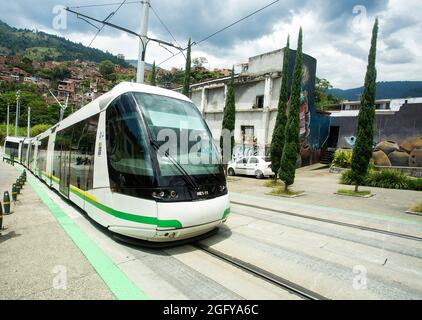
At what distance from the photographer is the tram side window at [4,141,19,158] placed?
35322 mm

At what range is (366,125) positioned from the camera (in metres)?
13.6

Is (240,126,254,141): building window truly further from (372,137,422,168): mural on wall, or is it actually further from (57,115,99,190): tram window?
(57,115,99,190): tram window

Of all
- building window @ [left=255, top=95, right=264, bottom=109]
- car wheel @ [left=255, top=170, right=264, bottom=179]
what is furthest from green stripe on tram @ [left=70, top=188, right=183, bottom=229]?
building window @ [left=255, top=95, right=264, bottom=109]

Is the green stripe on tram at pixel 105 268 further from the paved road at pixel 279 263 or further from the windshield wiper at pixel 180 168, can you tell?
the windshield wiper at pixel 180 168

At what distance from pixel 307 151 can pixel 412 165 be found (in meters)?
8.21

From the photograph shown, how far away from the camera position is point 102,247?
5.16m

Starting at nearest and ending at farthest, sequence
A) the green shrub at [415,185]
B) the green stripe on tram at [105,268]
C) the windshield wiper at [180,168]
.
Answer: the green stripe on tram at [105,268] < the windshield wiper at [180,168] < the green shrub at [415,185]

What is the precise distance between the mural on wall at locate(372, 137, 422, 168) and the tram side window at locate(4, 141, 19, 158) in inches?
1640

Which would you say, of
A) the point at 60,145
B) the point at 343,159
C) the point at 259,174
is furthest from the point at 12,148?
the point at 343,159

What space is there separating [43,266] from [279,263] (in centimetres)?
399

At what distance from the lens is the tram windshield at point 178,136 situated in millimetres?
4845

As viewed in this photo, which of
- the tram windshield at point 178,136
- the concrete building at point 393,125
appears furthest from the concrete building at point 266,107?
the tram windshield at point 178,136

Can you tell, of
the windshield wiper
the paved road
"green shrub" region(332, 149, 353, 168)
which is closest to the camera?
the paved road

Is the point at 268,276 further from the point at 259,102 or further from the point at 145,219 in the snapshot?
the point at 259,102
